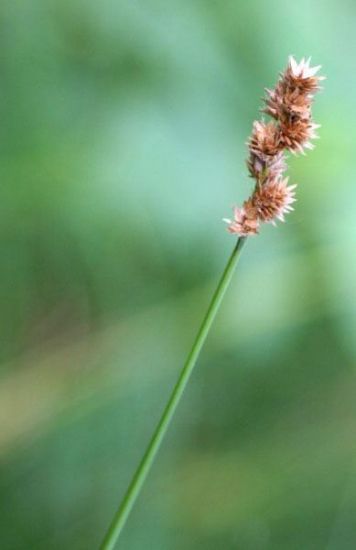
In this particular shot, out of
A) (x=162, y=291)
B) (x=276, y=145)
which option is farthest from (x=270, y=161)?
(x=162, y=291)

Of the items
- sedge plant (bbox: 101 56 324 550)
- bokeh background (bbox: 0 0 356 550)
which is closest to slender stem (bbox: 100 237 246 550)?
sedge plant (bbox: 101 56 324 550)

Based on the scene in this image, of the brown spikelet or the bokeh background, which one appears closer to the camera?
the brown spikelet

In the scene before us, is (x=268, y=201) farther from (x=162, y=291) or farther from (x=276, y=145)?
(x=162, y=291)

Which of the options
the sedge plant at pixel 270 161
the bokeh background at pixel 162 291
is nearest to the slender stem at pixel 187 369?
the sedge plant at pixel 270 161

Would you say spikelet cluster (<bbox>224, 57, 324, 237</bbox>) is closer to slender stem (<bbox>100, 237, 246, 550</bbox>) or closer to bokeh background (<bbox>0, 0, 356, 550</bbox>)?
slender stem (<bbox>100, 237, 246, 550</bbox>)

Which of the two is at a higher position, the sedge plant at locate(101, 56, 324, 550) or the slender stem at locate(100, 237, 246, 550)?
the sedge plant at locate(101, 56, 324, 550)
